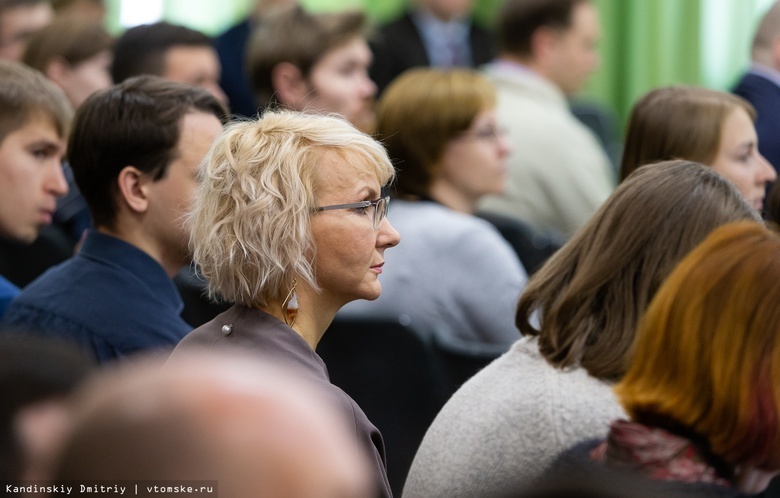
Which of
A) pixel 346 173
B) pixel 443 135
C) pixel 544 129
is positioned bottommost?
pixel 544 129

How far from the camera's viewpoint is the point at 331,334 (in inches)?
119

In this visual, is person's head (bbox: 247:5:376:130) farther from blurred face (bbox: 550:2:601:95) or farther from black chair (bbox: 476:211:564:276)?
blurred face (bbox: 550:2:601:95)

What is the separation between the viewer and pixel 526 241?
4082mm

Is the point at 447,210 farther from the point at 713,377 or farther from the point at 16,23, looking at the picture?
the point at 16,23

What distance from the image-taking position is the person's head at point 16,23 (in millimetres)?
4742

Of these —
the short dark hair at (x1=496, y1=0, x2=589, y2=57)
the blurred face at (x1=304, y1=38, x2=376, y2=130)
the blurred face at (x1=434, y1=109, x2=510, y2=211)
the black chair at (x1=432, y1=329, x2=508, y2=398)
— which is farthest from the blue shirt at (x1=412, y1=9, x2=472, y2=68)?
the black chair at (x1=432, y1=329, x2=508, y2=398)

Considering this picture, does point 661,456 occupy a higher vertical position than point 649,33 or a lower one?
higher

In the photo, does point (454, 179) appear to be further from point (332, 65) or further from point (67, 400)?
point (67, 400)

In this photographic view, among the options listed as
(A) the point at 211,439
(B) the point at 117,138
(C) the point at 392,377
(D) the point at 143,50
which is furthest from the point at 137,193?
(A) the point at 211,439

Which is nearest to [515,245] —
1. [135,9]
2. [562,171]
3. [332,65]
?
[562,171]

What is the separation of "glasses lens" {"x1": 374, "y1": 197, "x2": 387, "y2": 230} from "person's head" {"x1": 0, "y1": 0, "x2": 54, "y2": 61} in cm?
304

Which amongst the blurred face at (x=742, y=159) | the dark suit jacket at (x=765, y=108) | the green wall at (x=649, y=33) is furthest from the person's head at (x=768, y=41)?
the green wall at (x=649, y=33)

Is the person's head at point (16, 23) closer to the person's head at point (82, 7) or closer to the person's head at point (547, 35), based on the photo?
the person's head at point (82, 7)

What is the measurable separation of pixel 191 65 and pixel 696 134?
5.55 feet
